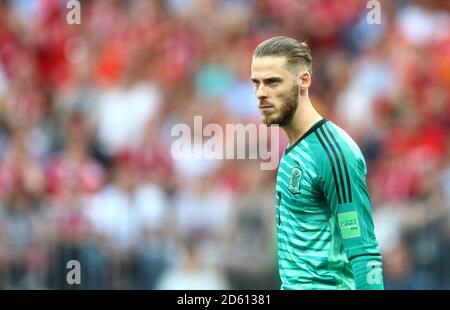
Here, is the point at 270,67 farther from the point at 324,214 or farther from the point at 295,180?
the point at 324,214

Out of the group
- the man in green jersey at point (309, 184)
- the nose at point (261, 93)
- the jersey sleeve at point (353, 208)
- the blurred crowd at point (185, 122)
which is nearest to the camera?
the jersey sleeve at point (353, 208)

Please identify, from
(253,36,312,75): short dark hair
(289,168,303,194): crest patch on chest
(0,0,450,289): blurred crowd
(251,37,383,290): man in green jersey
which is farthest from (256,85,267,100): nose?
(0,0,450,289): blurred crowd

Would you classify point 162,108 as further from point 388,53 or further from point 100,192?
point 388,53

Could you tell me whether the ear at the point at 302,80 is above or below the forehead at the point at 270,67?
below

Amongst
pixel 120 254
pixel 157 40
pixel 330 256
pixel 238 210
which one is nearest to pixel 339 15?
pixel 157 40

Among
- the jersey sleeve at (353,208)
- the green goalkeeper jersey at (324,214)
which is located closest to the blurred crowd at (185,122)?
the green goalkeeper jersey at (324,214)

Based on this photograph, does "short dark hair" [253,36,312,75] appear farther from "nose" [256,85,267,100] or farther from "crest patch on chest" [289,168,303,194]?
"crest patch on chest" [289,168,303,194]

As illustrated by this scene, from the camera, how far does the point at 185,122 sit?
1167 cm

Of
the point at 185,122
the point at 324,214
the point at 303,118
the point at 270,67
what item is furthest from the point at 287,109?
the point at 185,122

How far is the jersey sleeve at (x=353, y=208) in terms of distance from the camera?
4918 millimetres

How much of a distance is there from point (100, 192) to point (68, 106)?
4.61 feet

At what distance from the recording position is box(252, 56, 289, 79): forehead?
17.5 ft

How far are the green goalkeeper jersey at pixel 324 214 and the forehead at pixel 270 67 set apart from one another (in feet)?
1.06

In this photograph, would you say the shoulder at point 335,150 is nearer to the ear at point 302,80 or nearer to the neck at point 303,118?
the neck at point 303,118
